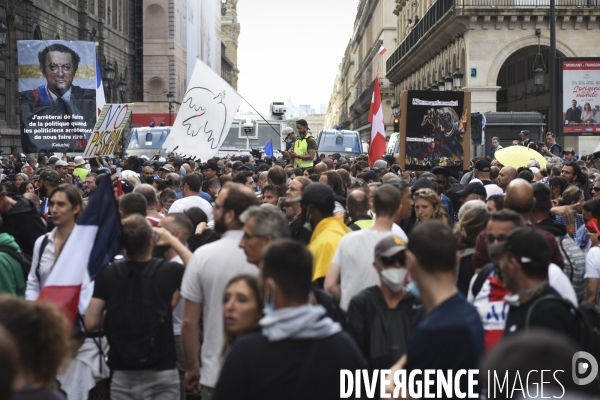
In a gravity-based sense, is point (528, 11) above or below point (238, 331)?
above

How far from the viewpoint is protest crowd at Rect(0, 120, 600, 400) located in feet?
11.0

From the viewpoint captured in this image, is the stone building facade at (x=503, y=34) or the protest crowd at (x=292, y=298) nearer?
the protest crowd at (x=292, y=298)

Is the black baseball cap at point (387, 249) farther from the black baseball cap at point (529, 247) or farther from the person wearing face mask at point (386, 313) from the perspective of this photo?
the black baseball cap at point (529, 247)

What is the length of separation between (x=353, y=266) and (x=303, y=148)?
31.5ft

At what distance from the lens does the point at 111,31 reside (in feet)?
176

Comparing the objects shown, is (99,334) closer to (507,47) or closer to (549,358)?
(549,358)

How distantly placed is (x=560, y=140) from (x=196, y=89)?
20.0 m

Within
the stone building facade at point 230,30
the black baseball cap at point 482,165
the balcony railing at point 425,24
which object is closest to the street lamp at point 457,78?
the balcony railing at point 425,24

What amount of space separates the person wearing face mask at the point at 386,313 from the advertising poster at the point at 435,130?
869cm

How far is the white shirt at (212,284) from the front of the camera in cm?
506

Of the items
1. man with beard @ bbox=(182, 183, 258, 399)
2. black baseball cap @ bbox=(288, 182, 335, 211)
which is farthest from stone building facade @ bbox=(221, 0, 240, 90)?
man with beard @ bbox=(182, 183, 258, 399)

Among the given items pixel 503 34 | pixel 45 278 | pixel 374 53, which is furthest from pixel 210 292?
pixel 374 53

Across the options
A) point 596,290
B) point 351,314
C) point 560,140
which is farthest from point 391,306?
point 560,140

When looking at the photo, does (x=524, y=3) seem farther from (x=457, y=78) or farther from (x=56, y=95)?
(x=56, y=95)
